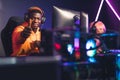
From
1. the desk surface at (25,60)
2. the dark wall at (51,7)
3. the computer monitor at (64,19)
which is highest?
the dark wall at (51,7)

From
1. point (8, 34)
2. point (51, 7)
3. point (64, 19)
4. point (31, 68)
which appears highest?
point (51, 7)

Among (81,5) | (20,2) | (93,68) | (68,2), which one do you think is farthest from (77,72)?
(81,5)

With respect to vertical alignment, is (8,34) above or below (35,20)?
below

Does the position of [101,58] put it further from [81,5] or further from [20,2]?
[81,5]

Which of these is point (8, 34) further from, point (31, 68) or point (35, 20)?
point (31, 68)

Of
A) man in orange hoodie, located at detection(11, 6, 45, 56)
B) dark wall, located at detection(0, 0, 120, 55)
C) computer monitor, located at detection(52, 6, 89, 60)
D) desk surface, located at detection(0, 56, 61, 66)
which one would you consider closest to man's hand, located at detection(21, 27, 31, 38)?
man in orange hoodie, located at detection(11, 6, 45, 56)

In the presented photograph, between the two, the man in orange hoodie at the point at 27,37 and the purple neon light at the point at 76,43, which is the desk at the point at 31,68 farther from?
the man in orange hoodie at the point at 27,37

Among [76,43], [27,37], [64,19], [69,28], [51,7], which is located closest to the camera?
[69,28]

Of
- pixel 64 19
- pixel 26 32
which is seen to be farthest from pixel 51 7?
pixel 64 19

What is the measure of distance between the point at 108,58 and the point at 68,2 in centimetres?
277

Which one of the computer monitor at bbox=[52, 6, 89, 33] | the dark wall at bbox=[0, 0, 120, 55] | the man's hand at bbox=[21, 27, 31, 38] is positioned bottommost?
the man's hand at bbox=[21, 27, 31, 38]

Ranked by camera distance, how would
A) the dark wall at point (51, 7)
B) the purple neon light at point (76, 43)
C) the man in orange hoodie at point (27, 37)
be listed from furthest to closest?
1. the dark wall at point (51, 7)
2. the man in orange hoodie at point (27, 37)
3. the purple neon light at point (76, 43)

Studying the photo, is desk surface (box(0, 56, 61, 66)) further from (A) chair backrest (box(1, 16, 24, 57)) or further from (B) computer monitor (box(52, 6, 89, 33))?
(A) chair backrest (box(1, 16, 24, 57))

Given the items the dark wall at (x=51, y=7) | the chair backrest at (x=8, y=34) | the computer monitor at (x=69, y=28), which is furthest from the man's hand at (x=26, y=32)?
the computer monitor at (x=69, y=28)
